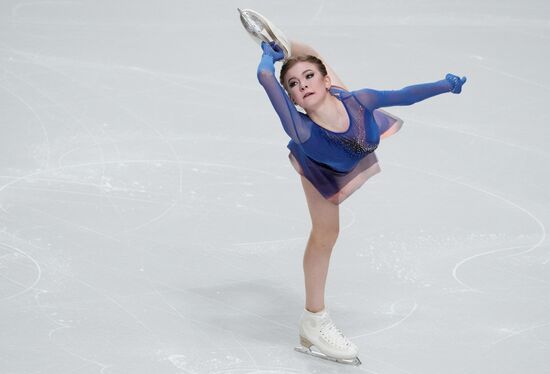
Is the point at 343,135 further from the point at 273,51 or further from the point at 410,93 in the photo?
the point at 273,51

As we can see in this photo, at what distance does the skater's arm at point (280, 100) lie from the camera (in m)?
3.80

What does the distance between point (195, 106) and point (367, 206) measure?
4.92 feet

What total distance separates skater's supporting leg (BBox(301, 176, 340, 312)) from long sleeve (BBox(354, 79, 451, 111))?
38 centimetres

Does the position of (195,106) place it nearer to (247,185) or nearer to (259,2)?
(247,185)

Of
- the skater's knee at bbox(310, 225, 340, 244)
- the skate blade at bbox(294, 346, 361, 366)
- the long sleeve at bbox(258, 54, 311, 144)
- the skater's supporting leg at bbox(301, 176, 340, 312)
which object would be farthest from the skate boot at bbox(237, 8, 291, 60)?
the skate blade at bbox(294, 346, 361, 366)

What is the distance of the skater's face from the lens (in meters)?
4.00

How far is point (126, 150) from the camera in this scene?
588cm

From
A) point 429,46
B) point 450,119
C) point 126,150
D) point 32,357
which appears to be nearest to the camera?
point 32,357

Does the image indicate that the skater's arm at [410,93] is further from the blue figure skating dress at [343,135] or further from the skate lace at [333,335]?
the skate lace at [333,335]

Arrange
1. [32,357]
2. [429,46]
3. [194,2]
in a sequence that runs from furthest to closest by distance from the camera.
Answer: [194,2]
[429,46]
[32,357]

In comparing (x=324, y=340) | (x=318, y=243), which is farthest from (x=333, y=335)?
(x=318, y=243)

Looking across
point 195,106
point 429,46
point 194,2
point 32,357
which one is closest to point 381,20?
point 429,46

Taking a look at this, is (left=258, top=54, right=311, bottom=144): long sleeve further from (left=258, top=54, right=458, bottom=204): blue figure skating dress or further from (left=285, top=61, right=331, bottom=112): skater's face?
(left=285, top=61, right=331, bottom=112): skater's face

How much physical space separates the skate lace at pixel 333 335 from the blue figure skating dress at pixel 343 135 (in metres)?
0.47
